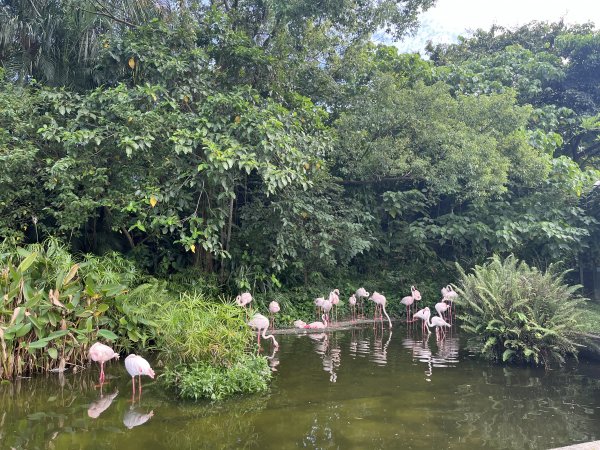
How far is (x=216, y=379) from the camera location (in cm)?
522

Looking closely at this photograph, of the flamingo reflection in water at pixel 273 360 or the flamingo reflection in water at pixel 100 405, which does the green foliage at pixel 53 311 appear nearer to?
the flamingo reflection in water at pixel 100 405

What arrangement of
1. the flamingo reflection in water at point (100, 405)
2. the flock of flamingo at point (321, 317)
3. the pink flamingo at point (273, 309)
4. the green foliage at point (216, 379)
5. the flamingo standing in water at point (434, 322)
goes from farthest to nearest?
the pink flamingo at point (273, 309), the flamingo standing in water at point (434, 322), the flock of flamingo at point (321, 317), the green foliage at point (216, 379), the flamingo reflection in water at point (100, 405)

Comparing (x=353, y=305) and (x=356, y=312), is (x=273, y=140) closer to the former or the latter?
(x=353, y=305)

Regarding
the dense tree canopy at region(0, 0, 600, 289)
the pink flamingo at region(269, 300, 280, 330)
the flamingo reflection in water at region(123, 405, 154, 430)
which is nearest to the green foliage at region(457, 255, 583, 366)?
the dense tree canopy at region(0, 0, 600, 289)

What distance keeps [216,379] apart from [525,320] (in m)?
4.35

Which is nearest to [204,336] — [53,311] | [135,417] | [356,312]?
[135,417]

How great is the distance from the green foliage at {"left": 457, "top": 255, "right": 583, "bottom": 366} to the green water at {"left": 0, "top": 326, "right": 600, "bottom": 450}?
1.04 feet

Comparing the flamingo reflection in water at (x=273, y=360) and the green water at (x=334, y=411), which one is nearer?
the green water at (x=334, y=411)

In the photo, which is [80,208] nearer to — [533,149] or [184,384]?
[184,384]

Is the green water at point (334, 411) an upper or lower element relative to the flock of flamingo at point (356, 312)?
lower

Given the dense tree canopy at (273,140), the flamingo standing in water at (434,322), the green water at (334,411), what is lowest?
the green water at (334,411)

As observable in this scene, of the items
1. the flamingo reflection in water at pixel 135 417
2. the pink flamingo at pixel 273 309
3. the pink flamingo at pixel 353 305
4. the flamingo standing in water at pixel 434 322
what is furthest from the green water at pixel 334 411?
the pink flamingo at pixel 353 305

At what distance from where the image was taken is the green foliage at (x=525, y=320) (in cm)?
A: 693

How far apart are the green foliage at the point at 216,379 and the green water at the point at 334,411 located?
115 millimetres
